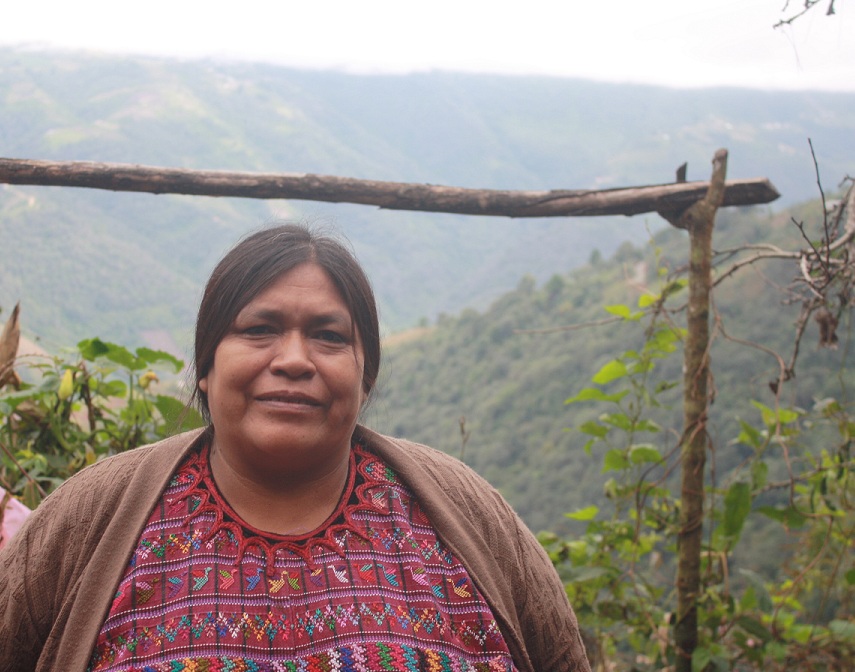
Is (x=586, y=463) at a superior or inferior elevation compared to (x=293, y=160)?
inferior

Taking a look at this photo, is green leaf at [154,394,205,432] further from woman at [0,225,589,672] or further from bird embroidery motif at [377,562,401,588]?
bird embroidery motif at [377,562,401,588]

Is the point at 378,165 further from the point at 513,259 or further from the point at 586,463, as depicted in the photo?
the point at 586,463

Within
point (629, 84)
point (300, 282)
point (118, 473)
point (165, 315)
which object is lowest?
point (165, 315)

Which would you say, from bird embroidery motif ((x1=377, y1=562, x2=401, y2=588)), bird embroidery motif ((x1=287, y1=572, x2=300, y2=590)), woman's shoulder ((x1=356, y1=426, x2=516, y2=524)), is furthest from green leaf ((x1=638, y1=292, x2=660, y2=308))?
bird embroidery motif ((x1=287, y1=572, x2=300, y2=590))

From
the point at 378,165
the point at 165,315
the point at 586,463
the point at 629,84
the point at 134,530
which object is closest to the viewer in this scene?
the point at 134,530

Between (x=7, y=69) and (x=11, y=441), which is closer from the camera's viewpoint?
(x=11, y=441)

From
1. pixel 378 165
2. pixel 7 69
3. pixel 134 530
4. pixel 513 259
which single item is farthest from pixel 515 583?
pixel 378 165

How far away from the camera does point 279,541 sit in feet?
4.35

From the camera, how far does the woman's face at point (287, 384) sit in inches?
51.7

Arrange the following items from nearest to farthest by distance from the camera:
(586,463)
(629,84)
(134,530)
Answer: (134,530)
(586,463)
(629,84)

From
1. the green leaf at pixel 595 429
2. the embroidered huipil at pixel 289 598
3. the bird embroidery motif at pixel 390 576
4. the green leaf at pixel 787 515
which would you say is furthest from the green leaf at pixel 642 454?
the bird embroidery motif at pixel 390 576

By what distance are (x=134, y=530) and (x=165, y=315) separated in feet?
36.9

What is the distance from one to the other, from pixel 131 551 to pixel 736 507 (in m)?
1.85

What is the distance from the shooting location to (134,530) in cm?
128
